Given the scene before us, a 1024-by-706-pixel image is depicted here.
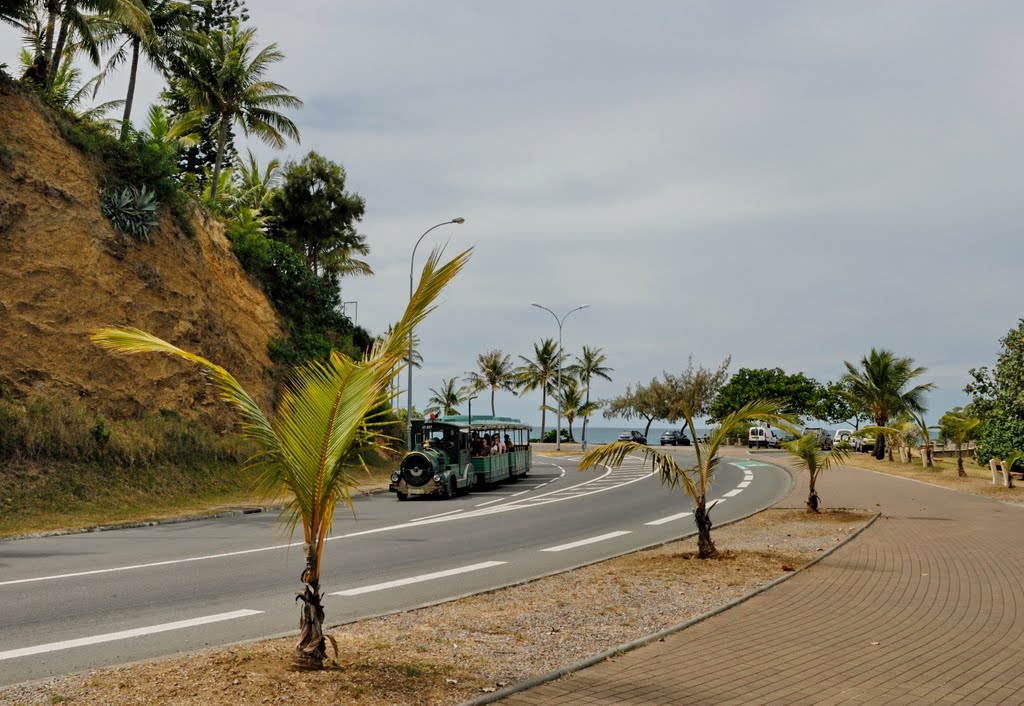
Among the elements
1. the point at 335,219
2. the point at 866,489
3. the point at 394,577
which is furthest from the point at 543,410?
the point at 394,577

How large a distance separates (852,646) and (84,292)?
79.4 ft

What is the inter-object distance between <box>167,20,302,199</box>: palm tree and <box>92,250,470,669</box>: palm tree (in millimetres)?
32437

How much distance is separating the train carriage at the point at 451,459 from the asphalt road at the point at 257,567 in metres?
0.88

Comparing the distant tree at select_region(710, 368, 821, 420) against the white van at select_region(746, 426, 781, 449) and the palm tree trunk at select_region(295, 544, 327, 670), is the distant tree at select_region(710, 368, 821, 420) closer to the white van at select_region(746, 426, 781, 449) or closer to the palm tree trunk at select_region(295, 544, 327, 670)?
the white van at select_region(746, 426, 781, 449)

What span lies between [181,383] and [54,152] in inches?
332

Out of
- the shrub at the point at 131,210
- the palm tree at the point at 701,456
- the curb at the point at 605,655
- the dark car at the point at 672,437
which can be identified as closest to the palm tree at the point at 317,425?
the curb at the point at 605,655

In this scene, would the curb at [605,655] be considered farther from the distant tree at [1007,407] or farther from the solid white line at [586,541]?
the distant tree at [1007,407]

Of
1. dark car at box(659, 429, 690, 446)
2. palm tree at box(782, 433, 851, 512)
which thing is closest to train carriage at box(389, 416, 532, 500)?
palm tree at box(782, 433, 851, 512)

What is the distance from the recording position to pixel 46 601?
9.52 m

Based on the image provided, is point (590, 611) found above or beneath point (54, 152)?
beneath

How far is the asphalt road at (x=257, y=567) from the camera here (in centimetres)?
792

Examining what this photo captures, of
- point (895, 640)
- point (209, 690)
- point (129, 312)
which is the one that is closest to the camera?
point (209, 690)

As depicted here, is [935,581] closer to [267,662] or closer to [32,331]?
[267,662]

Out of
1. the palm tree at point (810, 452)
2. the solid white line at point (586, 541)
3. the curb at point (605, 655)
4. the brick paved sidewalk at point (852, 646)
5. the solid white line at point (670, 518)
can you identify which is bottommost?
the solid white line at point (586, 541)
